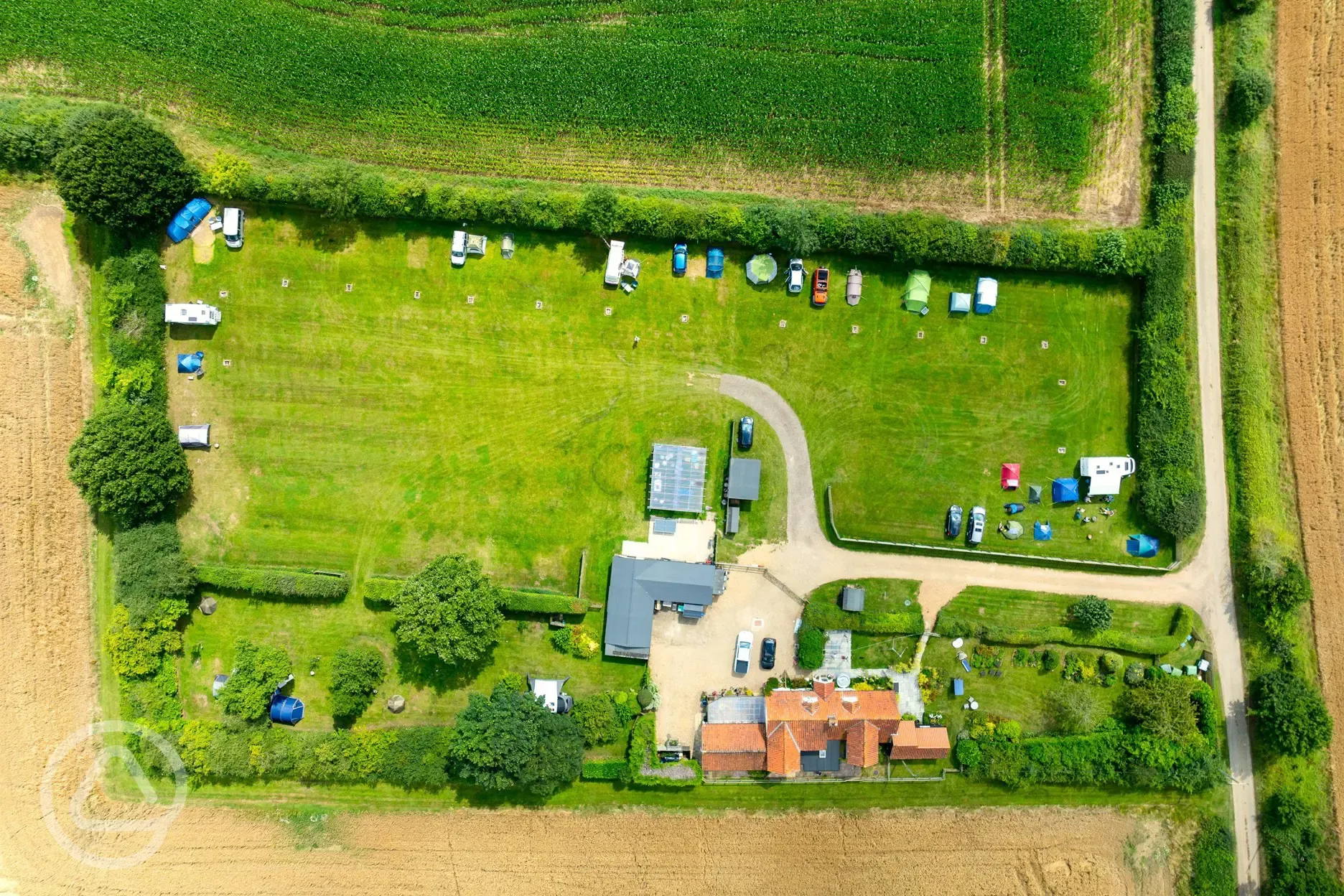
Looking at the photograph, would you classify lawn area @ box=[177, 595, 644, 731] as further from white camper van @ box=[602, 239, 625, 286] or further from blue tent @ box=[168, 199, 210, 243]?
blue tent @ box=[168, 199, 210, 243]

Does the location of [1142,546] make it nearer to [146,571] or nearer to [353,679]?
[353,679]

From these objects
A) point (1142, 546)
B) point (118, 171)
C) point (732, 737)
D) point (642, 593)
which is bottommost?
point (732, 737)

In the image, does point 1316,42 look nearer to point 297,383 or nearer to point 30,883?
point 297,383

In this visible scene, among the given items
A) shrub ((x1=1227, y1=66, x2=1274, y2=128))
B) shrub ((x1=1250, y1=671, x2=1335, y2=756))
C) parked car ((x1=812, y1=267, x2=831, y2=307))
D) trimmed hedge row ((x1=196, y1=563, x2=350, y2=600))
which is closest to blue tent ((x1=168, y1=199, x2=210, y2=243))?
trimmed hedge row ((x1=196, y1=563, x2=350, y2=600))

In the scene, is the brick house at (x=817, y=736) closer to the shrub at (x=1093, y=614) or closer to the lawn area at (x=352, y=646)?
the lawn area at (x=352, y=646)

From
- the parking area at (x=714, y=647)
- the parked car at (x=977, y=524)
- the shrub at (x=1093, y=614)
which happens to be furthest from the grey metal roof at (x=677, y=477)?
the shrub at (x=1093, y=614)

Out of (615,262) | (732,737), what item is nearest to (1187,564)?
(732,737)
